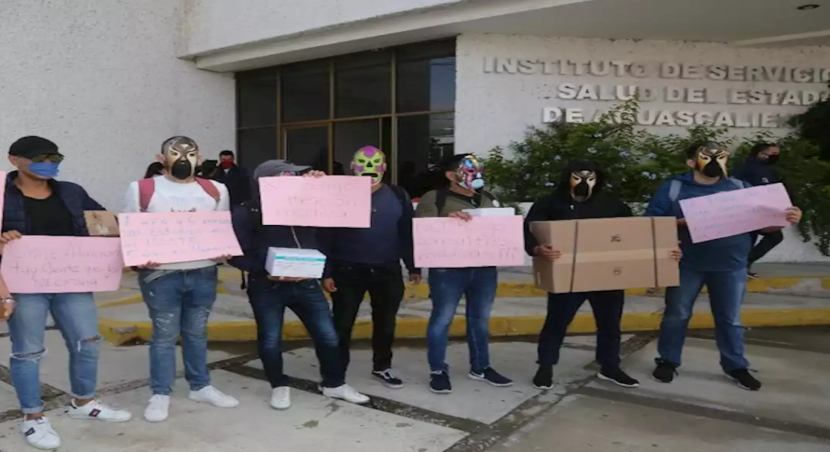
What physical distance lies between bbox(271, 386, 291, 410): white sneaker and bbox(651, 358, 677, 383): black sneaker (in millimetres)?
2655

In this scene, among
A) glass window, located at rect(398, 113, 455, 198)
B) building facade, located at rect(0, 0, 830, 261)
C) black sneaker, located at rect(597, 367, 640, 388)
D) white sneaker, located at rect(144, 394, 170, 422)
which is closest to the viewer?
white sneaker, located at rect(144, 394, 170, 422)

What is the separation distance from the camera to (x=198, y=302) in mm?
3840

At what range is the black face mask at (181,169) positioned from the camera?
3.66m

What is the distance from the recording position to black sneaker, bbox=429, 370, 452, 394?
170 inches

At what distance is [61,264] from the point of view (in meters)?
3.47

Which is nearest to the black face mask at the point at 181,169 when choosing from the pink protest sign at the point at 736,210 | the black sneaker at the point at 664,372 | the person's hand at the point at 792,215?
the pink protest sign at the point at 736,210

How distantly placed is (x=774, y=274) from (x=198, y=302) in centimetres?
725

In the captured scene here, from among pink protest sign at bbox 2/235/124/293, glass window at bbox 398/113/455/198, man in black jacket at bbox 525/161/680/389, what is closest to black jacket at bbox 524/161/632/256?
man in black jacket at bbox 525/161/680/389

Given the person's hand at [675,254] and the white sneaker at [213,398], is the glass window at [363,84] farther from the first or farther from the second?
the white sneaker at [213,398]

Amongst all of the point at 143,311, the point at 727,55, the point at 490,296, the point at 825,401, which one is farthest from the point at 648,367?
the point at 727,55

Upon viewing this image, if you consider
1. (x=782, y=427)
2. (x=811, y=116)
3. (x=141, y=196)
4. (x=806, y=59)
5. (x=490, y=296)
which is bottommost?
(x=782, y=427)

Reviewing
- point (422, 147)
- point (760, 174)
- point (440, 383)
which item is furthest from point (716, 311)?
point (422, 147)

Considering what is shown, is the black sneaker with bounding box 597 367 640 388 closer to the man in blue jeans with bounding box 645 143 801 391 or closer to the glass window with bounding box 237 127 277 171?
the man in blue jeans with bounding box 645 143 801 391

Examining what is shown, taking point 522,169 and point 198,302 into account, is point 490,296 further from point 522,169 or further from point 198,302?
point 522,169
